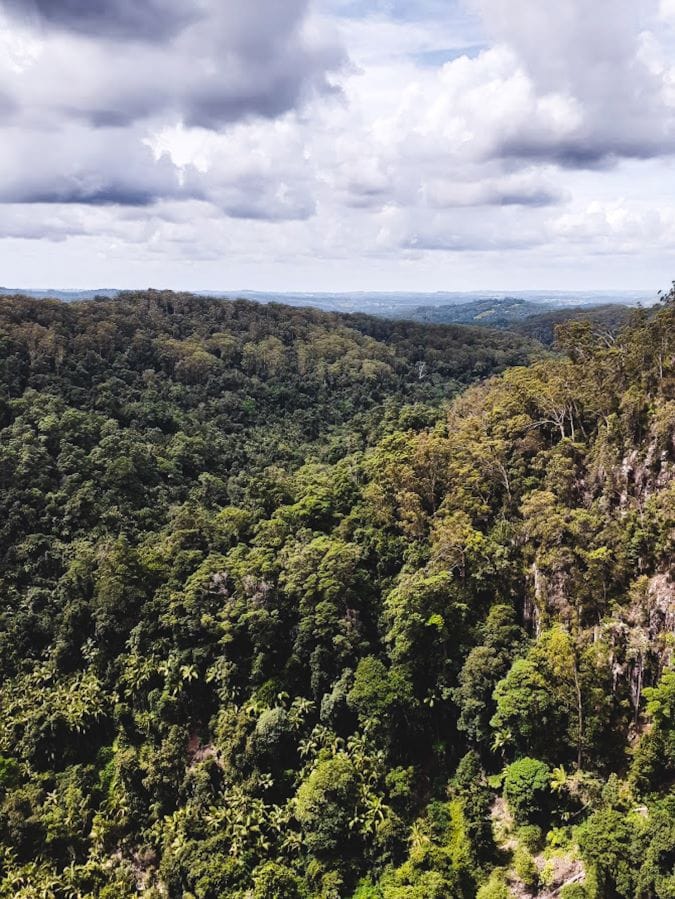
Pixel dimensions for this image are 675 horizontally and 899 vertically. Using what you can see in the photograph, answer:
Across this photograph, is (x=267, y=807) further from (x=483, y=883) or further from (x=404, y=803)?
(x=483, y=883)

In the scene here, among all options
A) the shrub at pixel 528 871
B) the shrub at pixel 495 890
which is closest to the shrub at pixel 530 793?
the shrub at pixel 528 871

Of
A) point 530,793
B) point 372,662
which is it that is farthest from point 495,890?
point 372,662

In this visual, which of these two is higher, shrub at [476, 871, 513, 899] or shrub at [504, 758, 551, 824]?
shrub at [504, 758, 551, 824]

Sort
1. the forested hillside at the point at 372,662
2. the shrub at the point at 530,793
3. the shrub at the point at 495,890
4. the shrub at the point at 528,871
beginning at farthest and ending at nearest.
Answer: the forested hillside at the point at 372,662 → the shrub at the point at 530,793 → the shrub at the point at 528,871 → the shrub at the point at 495,890

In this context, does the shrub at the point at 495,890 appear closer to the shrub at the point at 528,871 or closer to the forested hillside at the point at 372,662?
the forested hillside at the point at 372,662

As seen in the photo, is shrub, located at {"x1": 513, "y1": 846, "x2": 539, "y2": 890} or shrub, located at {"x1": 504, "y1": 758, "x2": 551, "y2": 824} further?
→ shrub, located at {"x1": 504, "y1": 758, "x2": 551, "y2": 824}

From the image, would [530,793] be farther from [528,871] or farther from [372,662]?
[372,662]

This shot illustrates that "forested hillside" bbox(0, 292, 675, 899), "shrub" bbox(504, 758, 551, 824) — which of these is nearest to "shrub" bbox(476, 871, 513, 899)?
"forested hillside" bbox(0, 292, 675, 899)

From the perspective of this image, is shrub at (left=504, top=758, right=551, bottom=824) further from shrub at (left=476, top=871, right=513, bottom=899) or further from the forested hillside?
shrub at (left=476, top=871, right=513, bottom=899)
